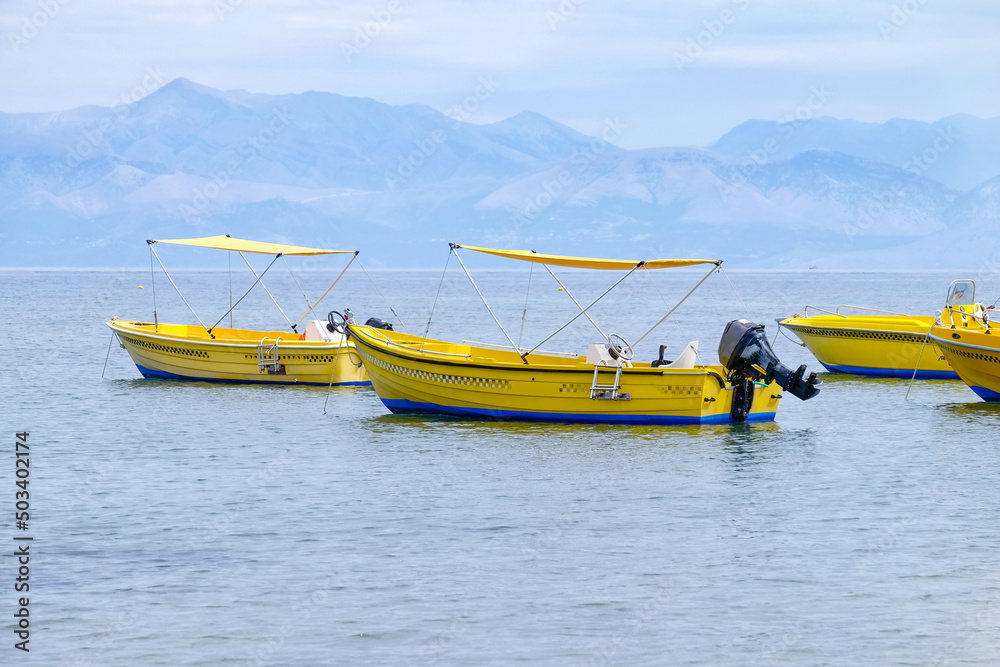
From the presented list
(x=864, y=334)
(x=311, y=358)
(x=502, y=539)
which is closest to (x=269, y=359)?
(x=311, y=358)

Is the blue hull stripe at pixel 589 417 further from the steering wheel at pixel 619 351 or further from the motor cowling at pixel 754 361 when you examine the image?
the steering wheel at pixel 619 351

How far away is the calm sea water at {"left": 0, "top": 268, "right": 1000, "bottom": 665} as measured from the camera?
1305 centimetres

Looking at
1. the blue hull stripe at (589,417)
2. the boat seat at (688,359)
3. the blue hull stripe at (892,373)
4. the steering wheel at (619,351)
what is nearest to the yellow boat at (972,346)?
the blue hull stripe at (892,373)

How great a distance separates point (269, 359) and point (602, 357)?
12.1m

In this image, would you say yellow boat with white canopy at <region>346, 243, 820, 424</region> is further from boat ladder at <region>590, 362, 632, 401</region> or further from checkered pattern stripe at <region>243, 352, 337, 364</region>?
checkered pattern stripe at <region>243, 352, 337, 364</region>

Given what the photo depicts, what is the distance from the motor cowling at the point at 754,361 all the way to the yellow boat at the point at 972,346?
5957 mm

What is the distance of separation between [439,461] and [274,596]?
883cm

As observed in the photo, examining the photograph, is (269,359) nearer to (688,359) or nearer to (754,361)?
(688,359)

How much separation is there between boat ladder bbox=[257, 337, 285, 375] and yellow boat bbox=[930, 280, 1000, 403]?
17421 millimetres

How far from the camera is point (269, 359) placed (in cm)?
3462

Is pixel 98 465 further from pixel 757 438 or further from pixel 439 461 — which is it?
pixel 757 438

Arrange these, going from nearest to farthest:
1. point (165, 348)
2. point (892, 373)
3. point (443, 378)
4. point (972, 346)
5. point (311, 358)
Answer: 1. point (443, 378)
2. point (972, 346)
3. point (311, 358)
4. point (165, 348)
5. point (892, 373)

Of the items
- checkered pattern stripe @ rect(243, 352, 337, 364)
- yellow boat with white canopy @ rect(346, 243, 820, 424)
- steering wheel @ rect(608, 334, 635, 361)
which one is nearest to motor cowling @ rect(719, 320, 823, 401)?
yellow boat with white canopy @ rect(346, 243, 820, 424)

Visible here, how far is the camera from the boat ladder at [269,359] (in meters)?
34.5
